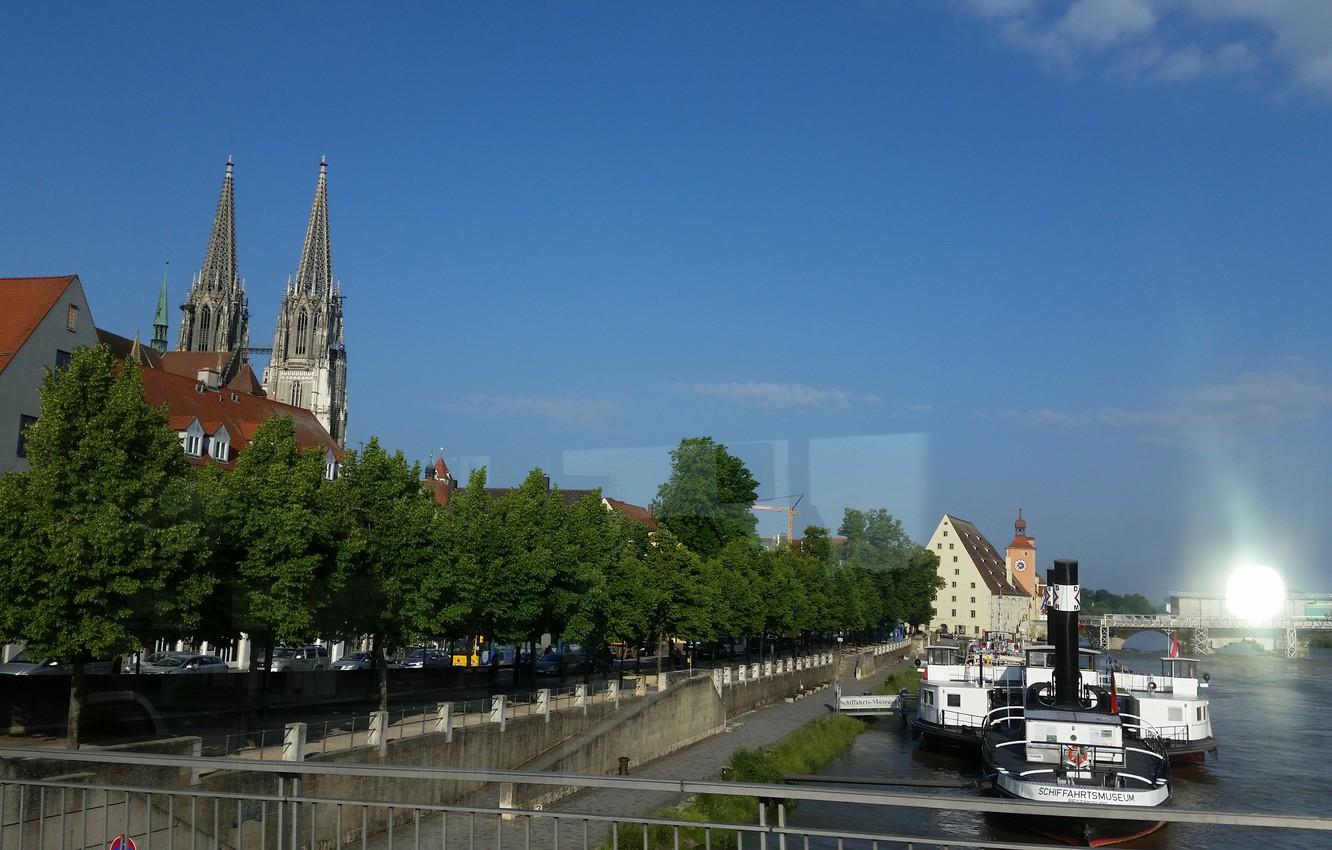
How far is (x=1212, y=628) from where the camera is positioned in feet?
382

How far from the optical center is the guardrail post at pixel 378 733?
1972 cm

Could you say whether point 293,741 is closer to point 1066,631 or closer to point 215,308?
point 1066,631

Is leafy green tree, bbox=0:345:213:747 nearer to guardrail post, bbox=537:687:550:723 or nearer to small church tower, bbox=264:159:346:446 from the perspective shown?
guardrail post, bbox=537:687:550:723

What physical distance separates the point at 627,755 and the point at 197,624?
13.7 meters

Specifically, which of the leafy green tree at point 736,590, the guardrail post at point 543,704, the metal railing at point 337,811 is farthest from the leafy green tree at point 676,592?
the metal railing at point 337,811

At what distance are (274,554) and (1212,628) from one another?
374 ft

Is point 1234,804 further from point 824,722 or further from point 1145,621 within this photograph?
point 1145,621

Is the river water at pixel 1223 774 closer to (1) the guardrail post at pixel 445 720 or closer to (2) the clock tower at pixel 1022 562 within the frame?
(1) the guardrail post at pixel 445 720

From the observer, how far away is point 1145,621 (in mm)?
116812

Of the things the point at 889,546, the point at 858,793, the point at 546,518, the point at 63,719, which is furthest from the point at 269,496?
the point at 889,546

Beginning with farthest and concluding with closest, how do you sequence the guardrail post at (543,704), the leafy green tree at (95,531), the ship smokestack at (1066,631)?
the ship smokestack at (1066,631)
the guardrail post at (543,704)
the leafy green tree at (95,531)

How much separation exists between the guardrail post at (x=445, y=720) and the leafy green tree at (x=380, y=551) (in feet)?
6.52

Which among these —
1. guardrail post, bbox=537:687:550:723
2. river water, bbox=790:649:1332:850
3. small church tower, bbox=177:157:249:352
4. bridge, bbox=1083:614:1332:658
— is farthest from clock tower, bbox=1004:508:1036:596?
guardrail post, bbox=537:687:550:723

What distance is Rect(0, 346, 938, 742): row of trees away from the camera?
17.4 metres
